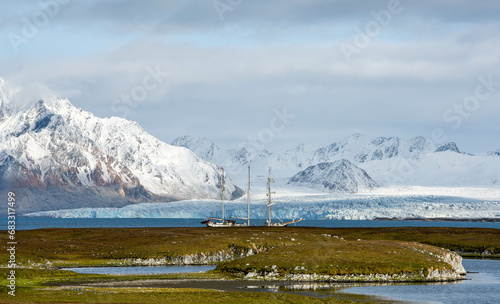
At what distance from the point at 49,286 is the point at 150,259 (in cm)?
3190

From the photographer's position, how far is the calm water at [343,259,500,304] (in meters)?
62.3

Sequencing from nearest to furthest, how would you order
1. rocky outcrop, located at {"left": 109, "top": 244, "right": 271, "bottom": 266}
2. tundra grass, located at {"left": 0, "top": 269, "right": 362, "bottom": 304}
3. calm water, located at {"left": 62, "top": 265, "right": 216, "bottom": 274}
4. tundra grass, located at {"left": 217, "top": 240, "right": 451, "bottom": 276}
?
tundra grass, located at {"left": 0, "top": 269, "right": 362, "bottom": 304}
tundra grass, located at {"left": 217, "top": 240, "right": 451, "bottom": 276}
calm water, located at {"left": 62, "top": 265, "right": 216, "bottom": 274}
rocky outcrop, located at {"left": 109, "top": 244, "right": 271, "bottom": 266}

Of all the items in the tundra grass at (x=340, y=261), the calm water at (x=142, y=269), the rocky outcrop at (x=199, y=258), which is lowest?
the calm water at (x=142, y=269)

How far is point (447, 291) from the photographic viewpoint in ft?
225

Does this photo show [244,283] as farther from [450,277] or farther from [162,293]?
[450,277]

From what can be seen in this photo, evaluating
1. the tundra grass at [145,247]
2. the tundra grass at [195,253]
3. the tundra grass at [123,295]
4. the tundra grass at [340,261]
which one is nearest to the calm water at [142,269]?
the tundra grass at [195,253]

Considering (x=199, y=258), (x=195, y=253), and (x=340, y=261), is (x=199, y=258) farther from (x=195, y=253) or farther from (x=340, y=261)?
(x=340, y=261)

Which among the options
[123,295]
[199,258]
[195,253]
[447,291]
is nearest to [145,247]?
[195,253]

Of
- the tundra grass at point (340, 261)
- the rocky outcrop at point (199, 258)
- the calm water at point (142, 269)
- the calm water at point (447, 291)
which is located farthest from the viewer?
the rocky outcrop at point (199, 258)

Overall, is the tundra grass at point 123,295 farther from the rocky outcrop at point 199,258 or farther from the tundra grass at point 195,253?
the rocky outcrop at point 199,258

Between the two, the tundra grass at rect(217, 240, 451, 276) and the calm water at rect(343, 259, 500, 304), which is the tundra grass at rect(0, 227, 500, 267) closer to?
the tundra grass at rect(217, 240, 451, 276)

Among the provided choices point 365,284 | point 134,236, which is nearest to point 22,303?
point 365,284

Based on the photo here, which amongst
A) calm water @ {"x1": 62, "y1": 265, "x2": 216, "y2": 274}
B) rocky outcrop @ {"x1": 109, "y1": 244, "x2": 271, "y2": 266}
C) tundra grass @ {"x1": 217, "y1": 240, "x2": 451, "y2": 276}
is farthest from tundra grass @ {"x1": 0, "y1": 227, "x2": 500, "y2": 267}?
tundra grass @ {"x1": 217, "y1": 240, "x2": 451, "y2": 276}

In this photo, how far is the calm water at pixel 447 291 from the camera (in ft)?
205
